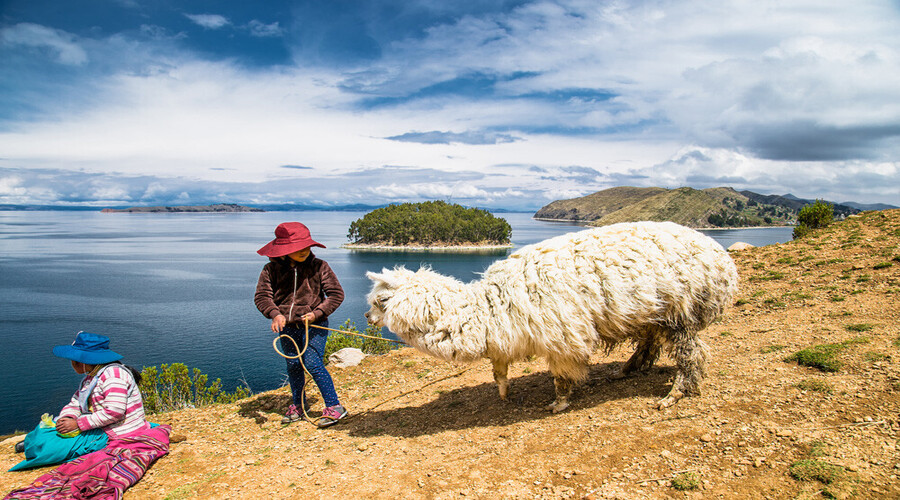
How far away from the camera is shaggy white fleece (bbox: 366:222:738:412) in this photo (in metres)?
4.95

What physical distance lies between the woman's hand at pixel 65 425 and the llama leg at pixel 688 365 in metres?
6.13

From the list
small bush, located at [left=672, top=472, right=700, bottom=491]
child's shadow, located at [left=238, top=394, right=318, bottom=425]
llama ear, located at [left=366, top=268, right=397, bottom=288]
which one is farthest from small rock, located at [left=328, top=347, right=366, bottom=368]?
small bush, located at [left=672, top=472, right=700, bottom=491]

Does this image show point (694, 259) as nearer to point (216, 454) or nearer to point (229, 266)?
point (216, 454)

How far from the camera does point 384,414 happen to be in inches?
247

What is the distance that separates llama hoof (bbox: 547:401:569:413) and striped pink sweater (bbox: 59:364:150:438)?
463cm

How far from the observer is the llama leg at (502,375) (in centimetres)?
571

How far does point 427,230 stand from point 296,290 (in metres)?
110

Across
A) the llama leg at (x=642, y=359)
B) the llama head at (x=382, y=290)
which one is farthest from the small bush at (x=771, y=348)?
the llama head at (x=382, y=290)

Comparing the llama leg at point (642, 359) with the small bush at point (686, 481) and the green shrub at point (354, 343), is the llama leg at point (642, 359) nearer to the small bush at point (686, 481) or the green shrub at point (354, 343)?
the small bush at point (686, 481)

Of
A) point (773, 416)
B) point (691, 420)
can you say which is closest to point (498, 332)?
point (691, 420)

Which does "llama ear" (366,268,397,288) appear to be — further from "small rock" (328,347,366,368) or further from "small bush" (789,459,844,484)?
"small bush" (789,459,844,484)

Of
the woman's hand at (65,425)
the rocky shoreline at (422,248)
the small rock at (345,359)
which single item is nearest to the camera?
the woman's hand at (65,425)

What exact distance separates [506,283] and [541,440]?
1740 millimetres

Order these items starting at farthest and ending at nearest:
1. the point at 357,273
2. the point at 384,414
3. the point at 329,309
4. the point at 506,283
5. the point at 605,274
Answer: the point at 357,273 < the point at 384,414 < the point at 329,309 < the point at 506,283 < the point at 605,274
